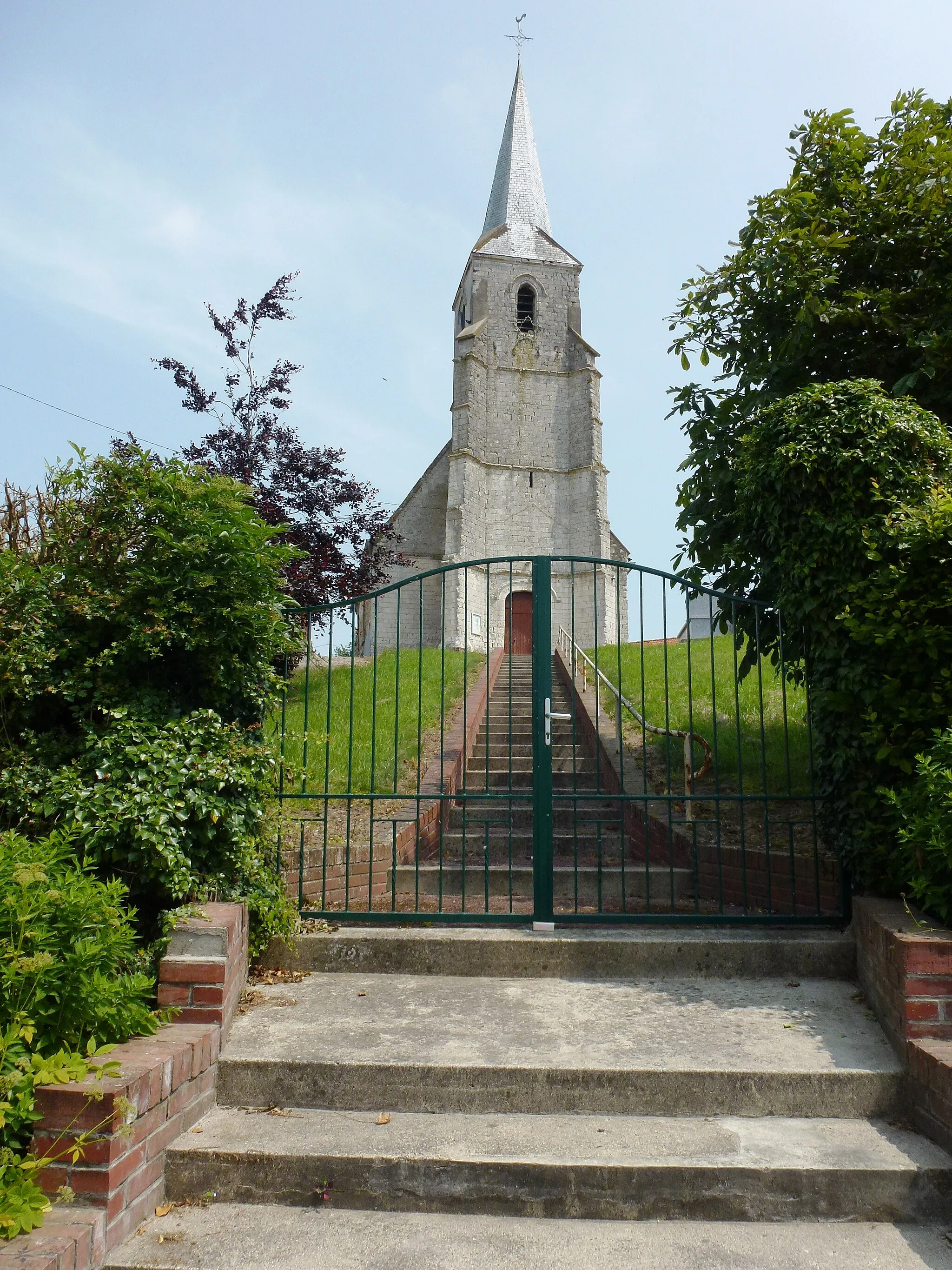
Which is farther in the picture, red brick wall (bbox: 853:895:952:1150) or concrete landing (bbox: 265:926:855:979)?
concrete landing (bbox: 265:926:855:979)

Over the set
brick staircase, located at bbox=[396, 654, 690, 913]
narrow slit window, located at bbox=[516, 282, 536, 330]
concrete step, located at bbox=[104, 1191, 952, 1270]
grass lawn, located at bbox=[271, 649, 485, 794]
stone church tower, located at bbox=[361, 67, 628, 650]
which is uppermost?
narrow slit window, located at bbox=[516, 282, 536, 330]

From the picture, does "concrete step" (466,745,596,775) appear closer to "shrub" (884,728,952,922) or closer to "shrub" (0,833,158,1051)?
"shrub" (884,728,952,922)

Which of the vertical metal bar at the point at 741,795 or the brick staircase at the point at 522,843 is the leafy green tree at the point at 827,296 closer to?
the vertical metal bar at the point at 741,795

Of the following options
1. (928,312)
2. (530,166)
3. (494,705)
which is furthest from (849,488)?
(530,166)

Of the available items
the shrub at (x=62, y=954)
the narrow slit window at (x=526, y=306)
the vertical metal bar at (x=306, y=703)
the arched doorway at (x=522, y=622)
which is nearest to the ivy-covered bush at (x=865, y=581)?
the vertical metal bar at (x=306, y=703)

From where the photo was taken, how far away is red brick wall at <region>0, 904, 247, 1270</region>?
2607 millimetres

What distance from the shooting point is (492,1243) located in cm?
284

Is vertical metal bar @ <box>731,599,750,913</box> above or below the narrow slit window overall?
below

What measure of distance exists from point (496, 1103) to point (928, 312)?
5.75 m

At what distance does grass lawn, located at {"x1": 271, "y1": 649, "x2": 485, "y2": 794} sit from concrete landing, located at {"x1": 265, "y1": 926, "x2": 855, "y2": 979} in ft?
3.11

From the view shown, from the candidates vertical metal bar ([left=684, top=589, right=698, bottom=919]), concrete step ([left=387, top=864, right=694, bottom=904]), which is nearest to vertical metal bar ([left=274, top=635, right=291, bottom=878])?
concrete step ([left=387, top=864, right=694, bottom=904])

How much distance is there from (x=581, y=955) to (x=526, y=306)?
35.3 meters

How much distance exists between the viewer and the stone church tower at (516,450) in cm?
3138

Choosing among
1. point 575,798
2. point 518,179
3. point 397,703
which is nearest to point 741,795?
point 575,798
